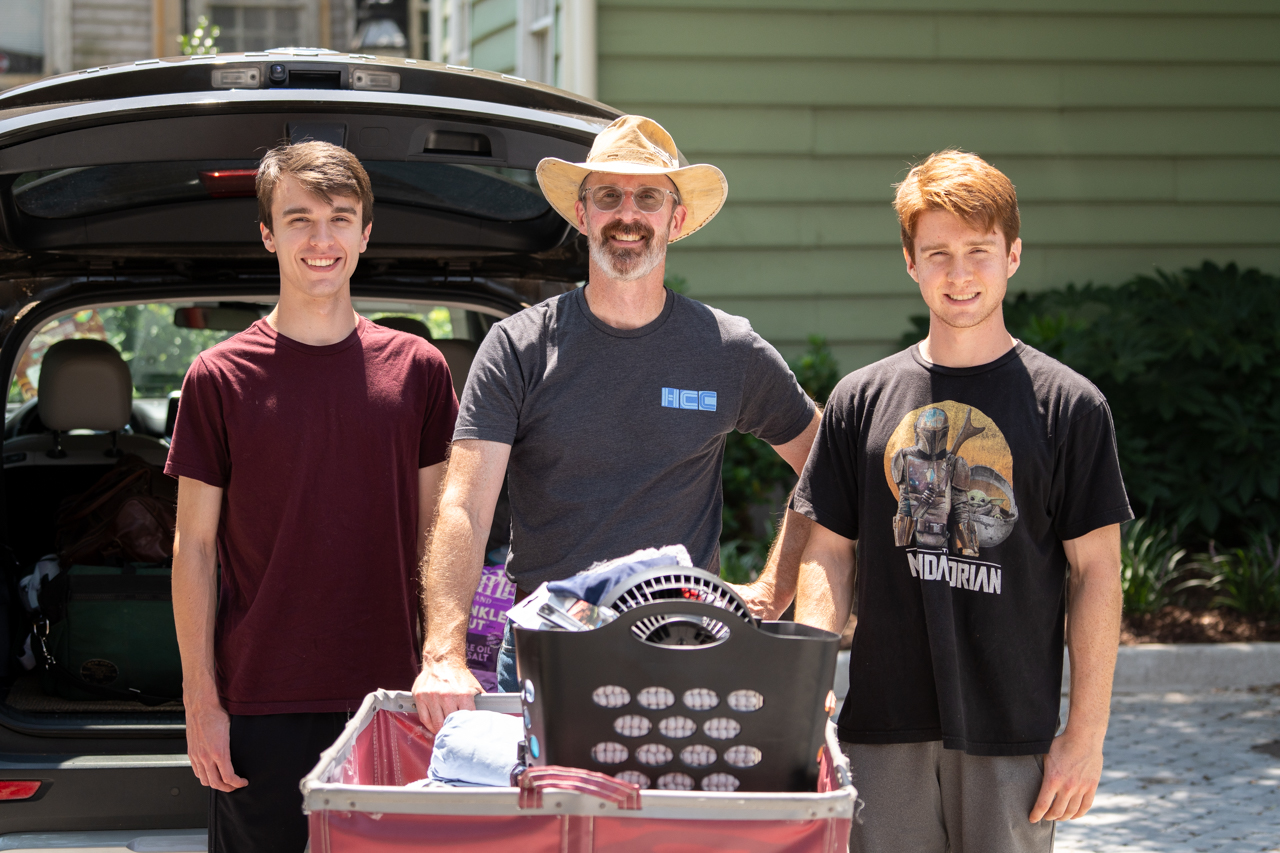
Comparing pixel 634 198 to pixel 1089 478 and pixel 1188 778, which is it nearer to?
pixel 1089 478

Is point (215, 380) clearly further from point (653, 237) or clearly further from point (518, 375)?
point (653, 237)

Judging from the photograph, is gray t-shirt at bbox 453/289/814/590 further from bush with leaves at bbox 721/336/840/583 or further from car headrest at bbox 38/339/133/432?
bush with leaves at bbox 721/336/840/583

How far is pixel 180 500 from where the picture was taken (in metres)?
2.44

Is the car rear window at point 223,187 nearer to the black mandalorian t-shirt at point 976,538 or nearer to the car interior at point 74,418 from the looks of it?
the car interior at point 74,418

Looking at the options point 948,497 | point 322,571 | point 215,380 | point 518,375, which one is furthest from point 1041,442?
point 215,380

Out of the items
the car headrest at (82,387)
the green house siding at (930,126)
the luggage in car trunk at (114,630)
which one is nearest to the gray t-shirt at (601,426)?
the luggage in car trunk at (114,630)

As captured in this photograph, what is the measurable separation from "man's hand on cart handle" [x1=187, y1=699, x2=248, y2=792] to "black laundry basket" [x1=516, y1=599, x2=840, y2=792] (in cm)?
111

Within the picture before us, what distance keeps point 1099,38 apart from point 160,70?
603cm

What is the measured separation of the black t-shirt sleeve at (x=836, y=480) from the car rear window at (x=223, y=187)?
4.27ft

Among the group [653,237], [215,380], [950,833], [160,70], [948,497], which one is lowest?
[950,833]

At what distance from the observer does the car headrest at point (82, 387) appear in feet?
13.0

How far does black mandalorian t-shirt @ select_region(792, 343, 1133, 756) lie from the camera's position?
2.19 m

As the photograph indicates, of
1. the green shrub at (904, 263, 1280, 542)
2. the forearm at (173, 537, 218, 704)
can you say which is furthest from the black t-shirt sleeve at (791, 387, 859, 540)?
the green shrub at (904, 263, 1280, 542)

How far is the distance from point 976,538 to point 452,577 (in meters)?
0.96
